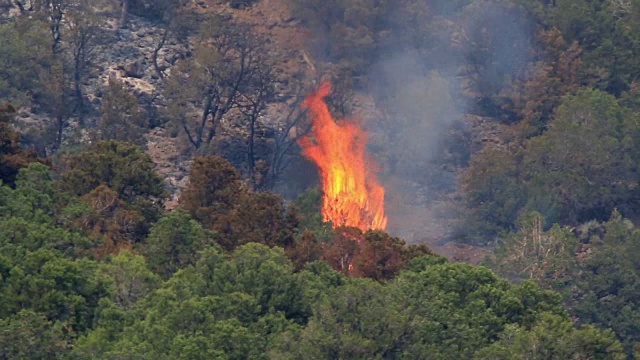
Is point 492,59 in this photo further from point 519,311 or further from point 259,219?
point 519,311

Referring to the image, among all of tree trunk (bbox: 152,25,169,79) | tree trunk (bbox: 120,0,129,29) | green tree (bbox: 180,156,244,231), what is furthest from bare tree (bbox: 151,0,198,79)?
green tree (bbox: 180,156,244,231)

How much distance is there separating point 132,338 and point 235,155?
1151 inches

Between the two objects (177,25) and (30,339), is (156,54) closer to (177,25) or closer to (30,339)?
(177,25)

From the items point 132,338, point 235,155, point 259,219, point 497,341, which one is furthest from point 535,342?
point 235,155

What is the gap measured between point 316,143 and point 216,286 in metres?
25.1

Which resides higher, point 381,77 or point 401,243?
point 381,77

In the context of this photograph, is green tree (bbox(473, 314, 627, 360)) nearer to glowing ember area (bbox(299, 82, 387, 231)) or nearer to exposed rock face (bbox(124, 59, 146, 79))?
glowing ember area (bbox(299, 82, 387, 231))

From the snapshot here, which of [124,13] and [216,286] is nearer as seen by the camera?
[216,286]

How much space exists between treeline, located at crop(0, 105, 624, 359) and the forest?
0.36 feet

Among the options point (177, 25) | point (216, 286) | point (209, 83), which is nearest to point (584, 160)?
point (209, 83)

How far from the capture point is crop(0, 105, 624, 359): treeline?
71.6 m

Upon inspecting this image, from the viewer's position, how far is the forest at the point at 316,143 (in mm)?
78875

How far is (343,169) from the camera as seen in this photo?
9944 centimetres

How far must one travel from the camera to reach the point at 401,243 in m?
84.4
